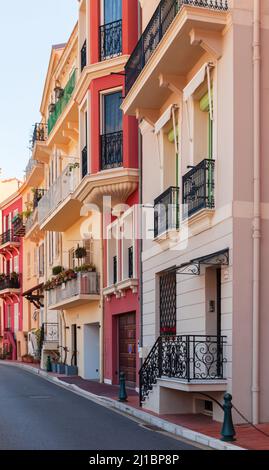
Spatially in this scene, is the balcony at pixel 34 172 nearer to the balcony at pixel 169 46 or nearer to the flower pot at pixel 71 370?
the flower pot at pixel 71 370

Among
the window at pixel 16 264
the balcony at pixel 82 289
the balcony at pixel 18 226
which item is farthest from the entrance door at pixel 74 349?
the window at pixel 16 264

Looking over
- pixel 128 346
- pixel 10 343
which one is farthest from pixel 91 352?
pixel 10 343

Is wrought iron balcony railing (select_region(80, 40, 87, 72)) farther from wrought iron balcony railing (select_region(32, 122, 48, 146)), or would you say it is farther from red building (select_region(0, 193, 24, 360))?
red building (select_region(0, 193, 24, 360))

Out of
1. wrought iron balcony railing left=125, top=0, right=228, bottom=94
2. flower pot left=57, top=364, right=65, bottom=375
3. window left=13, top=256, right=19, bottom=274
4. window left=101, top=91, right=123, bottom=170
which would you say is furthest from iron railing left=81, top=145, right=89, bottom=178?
window left=13, top=256, right=19, bottom=274

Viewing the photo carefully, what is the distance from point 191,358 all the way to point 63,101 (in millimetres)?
16612

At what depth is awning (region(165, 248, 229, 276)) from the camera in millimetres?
12876

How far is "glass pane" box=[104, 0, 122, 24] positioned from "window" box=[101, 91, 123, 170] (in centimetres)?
225

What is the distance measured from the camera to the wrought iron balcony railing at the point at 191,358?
1276 centimetres

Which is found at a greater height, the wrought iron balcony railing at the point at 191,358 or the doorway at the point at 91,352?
the wrought iron balcony railing at the point at 191,358

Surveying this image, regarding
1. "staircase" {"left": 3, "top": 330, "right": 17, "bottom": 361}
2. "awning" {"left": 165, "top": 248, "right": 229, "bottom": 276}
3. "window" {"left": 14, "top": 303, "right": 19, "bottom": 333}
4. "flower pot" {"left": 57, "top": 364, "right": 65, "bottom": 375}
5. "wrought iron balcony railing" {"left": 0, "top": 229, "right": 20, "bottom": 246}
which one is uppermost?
"wrought iron balcony railing" {"left": 0, "top": 229, "right": 20, "bottom": 246}

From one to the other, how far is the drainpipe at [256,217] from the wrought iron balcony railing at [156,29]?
94cm

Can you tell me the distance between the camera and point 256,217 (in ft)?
41.3

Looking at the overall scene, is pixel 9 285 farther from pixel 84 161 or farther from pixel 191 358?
pixel 191 358

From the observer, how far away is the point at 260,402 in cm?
1223
